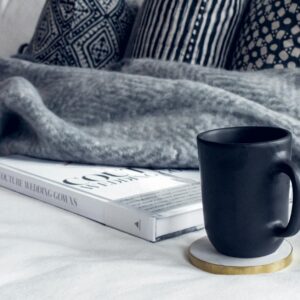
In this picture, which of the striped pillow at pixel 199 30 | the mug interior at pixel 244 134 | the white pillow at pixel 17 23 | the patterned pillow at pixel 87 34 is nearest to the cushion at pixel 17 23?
the white pillow at pixel 17 23

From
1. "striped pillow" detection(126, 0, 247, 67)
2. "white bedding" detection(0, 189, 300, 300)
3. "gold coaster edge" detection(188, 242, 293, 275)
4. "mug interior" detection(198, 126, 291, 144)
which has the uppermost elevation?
"striped pillow" detection(126, 0, 247, 67)

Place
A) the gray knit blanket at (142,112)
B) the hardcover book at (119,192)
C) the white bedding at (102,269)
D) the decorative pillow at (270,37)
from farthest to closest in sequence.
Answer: the decorative pillow at (270,37)
the gray knit blanket at (142,112)
the hardcover book at (119,192)
the white bedding at (102,269)

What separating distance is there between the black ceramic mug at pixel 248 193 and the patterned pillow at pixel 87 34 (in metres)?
0.81

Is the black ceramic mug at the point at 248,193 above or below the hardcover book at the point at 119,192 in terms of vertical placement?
above

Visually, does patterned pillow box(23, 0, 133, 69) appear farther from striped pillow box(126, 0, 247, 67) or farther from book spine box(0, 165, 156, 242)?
book spine box(0, 165, 156, 242)

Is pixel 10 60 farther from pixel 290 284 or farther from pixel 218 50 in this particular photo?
pixel 290 284

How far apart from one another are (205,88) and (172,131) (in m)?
0.07

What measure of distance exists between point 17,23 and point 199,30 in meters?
0.60

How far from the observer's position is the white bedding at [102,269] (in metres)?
0.44

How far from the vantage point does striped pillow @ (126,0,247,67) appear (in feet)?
3.53

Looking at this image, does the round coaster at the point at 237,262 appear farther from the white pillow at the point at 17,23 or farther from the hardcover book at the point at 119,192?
the white pillow at the point at 17,23

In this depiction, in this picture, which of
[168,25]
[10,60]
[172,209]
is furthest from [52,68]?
[172,209]

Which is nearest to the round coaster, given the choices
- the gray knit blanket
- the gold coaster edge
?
the gold coaster edge

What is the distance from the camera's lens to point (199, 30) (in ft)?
3.56
